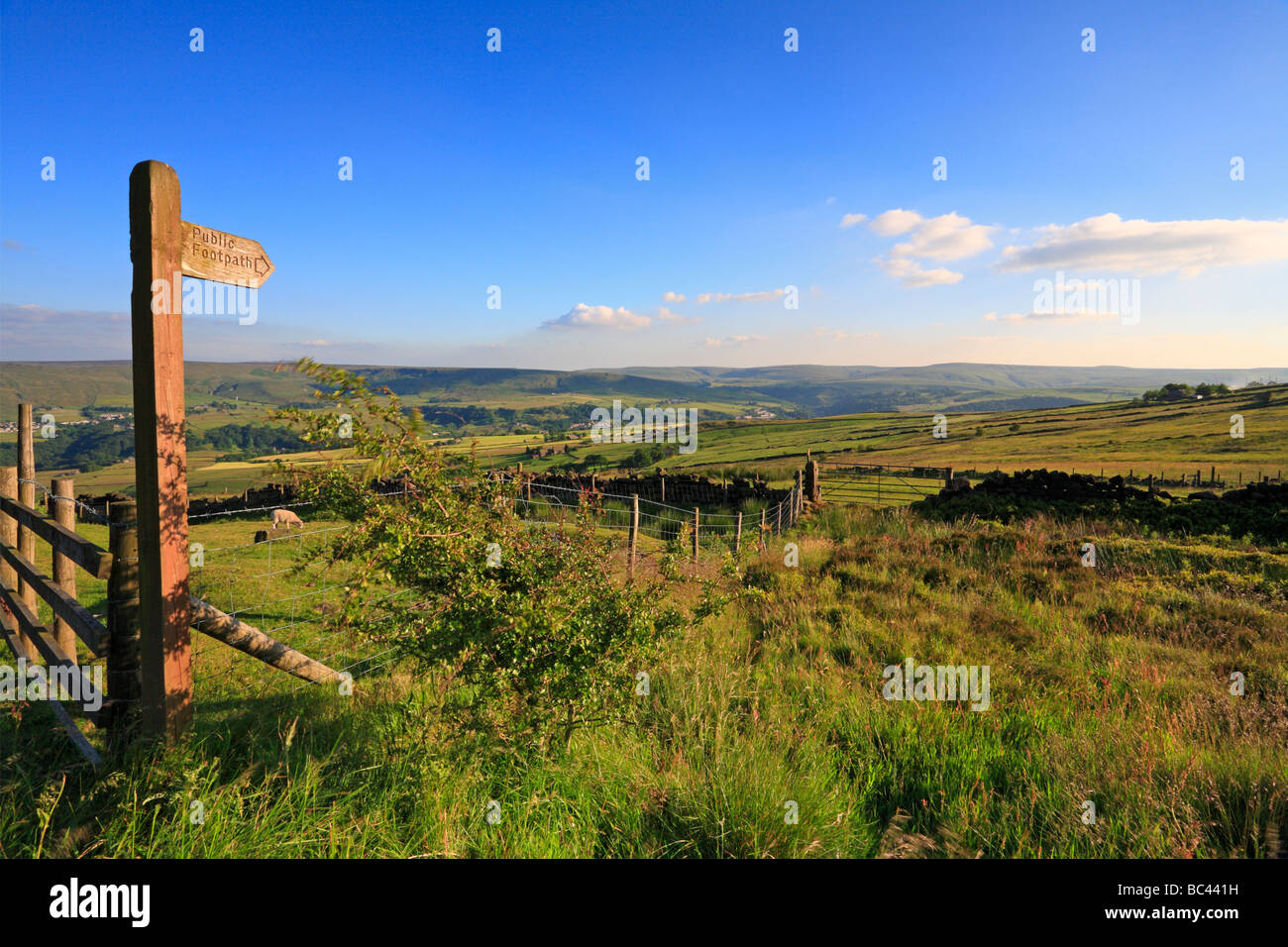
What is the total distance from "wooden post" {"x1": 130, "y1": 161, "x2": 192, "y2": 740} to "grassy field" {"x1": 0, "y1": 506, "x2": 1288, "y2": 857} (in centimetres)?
44

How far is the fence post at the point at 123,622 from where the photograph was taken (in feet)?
11.8

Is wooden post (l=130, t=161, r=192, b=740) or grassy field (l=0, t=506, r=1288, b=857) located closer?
grassy field (l=0, t=506, r=1288, b=857)

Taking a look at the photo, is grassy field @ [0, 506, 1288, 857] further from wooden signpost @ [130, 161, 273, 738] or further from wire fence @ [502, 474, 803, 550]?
wire fence @ [502, 474, 803, 550]

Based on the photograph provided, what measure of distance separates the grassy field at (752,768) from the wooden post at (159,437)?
442 millimetres

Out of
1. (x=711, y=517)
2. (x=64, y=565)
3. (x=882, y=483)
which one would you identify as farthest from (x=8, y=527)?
(x=882, y=483)

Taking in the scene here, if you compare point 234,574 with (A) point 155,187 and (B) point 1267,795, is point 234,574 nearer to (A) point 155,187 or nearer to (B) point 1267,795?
(A) point 155,187

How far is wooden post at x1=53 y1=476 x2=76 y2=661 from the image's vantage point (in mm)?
5594

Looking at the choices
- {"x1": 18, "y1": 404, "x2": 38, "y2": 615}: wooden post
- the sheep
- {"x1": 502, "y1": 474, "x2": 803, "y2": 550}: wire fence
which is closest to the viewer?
{"x1": 18, "y1": 404, "x2": 38, "y2": 615}: wooden post

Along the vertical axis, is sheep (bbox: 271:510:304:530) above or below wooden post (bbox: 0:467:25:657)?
below

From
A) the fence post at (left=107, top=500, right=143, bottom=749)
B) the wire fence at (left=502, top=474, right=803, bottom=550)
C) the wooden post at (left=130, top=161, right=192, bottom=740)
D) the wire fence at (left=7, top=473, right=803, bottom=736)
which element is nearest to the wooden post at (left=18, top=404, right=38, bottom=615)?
the wire fence at (left=7, top=473, right=803, bottom=736)

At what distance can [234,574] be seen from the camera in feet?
34.2

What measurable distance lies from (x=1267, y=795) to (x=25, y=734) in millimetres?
8099

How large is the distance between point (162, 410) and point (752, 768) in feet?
12.4
